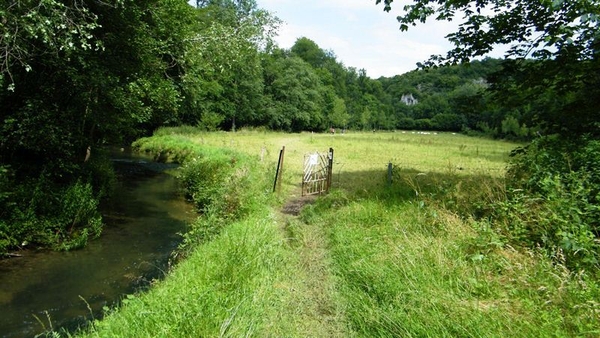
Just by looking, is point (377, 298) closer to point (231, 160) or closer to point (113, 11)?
point (113, 11)

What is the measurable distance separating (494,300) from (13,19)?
9009mm

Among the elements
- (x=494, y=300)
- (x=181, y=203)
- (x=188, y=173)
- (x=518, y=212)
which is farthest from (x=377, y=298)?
(x=188, y=173)

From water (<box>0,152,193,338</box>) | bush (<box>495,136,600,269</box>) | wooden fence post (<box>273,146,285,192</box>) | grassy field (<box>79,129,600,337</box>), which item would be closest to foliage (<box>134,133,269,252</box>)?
wooden fence post (<box>273,146,285,192</box>)

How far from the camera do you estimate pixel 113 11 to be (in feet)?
35.4

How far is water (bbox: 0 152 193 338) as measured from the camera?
652 centimetres

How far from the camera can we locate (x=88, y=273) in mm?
8297

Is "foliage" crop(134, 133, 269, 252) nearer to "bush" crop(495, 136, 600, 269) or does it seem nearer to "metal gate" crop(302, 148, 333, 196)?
"metal gate" crop(302, 148, 333, 196)

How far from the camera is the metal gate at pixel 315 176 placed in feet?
47.0

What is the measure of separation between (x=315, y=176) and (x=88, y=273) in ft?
28.9

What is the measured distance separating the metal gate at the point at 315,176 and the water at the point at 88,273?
465cm

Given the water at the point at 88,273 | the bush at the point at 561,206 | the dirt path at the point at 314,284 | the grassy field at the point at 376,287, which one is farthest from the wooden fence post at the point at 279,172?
the bush at the point at 561,206

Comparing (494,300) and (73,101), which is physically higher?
(73,101)

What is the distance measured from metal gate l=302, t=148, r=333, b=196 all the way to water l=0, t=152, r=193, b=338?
4.65 m

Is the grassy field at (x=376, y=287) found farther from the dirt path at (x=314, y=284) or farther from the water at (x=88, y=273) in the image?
the water at (x=88, y=273)
